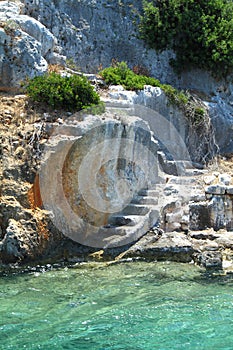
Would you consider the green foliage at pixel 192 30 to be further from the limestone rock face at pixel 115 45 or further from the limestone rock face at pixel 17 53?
the limestone rock face at pixel 17 53

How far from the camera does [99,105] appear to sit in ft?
39.7

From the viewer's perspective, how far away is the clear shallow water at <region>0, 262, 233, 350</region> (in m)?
6.52

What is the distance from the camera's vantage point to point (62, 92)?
39.1 ft

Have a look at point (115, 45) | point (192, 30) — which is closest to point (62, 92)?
point (115, 45)

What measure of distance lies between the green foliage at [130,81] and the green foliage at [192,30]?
248 cm

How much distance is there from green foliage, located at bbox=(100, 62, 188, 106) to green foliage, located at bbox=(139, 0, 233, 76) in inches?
97.8

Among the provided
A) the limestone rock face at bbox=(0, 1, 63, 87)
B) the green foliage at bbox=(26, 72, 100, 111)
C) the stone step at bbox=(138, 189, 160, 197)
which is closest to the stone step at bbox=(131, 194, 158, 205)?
the stone step at bbox=(138, 189, 160, 197)

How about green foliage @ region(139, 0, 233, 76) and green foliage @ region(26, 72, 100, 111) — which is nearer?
green foliage @ region(26, 72, 100, 111)

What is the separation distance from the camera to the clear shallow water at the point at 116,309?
6.52 meters

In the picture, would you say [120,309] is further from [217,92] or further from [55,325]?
[217,92]

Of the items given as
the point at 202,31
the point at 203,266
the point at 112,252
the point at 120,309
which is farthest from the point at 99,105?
the point at 202,31

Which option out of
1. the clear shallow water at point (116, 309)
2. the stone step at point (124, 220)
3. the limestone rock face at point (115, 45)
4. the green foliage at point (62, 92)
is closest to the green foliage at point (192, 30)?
the limestone rock face at point (115, 45)

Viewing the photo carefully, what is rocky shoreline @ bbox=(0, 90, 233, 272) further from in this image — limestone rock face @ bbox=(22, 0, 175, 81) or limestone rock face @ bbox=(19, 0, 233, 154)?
limestone rock face @ bbox=(22, 0, 175, 81)

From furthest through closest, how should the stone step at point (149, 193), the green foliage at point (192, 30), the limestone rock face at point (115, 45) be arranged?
the green foliage at point (192, 30)
the limestone rock face at point (115, 45)
the stone step at point (149, 193)
